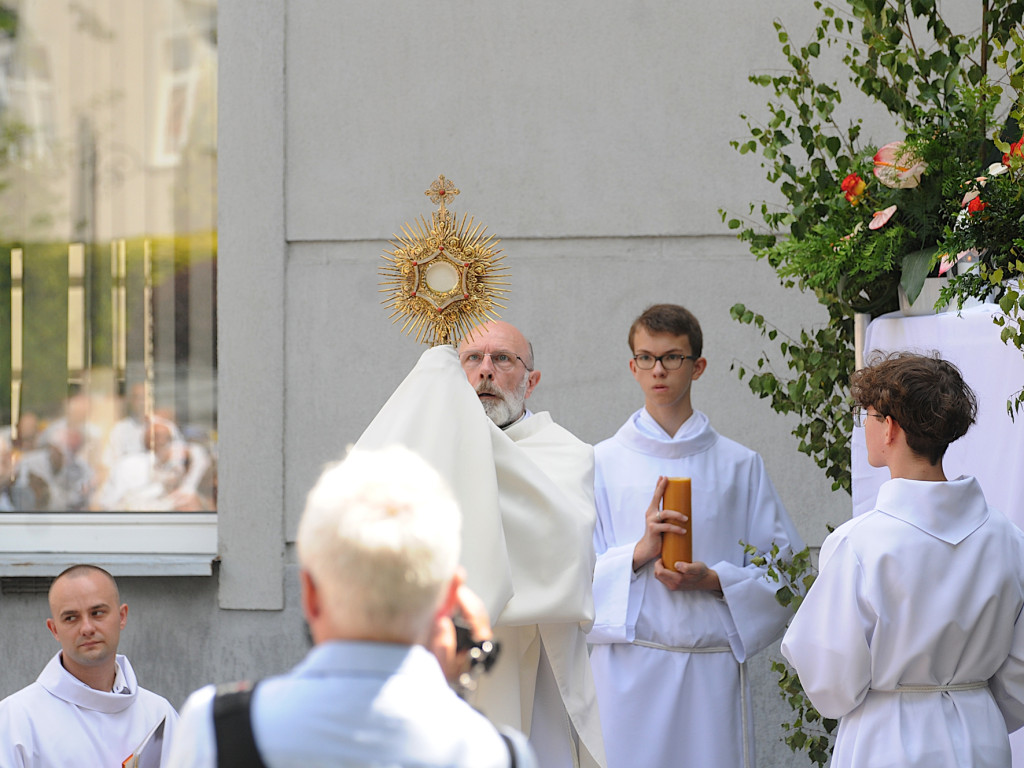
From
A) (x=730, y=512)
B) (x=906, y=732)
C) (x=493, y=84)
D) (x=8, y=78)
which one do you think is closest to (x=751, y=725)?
(x=730, y=512)

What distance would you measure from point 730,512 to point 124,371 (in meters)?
→ 2.96

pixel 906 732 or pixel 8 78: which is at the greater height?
pixel 8 78

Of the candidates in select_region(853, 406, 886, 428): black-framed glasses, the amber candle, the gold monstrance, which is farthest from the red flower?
the amber candle

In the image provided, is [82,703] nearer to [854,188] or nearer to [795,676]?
[795,676]

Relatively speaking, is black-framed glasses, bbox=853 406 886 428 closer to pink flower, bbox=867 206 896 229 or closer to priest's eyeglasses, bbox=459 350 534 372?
pink flower, bbox=867 206 896 229

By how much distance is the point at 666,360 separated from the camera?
4277 millimetres

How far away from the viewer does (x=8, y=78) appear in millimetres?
5770

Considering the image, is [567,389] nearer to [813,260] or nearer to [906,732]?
[813,260]

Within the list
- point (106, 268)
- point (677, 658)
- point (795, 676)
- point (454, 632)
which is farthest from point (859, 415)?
point (106, 268)

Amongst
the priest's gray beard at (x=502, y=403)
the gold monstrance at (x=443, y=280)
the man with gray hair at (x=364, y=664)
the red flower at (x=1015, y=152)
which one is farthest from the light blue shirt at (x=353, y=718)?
the priest's gray beard at (x=502, y=403)

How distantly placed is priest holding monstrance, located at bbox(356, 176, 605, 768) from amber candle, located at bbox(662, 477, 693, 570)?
2.00 ft

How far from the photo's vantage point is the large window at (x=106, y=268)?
18.3ft

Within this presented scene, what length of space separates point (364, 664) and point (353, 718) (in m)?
0.06

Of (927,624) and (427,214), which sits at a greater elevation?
(427,214)
